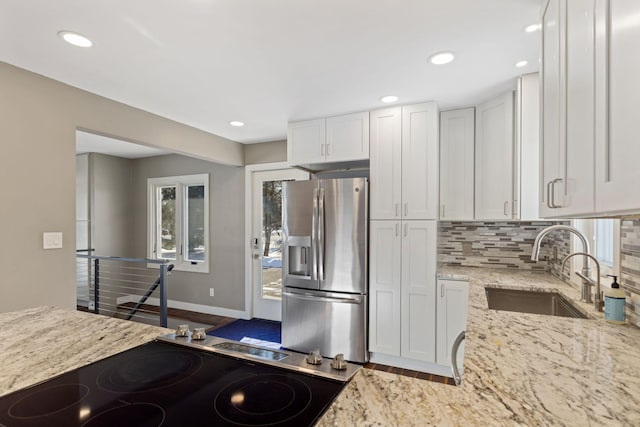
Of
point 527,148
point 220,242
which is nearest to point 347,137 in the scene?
point 527,148

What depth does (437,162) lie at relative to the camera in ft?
9.11

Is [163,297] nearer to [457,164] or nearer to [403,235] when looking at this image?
[403,235]

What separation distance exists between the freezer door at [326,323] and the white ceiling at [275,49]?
1.79m

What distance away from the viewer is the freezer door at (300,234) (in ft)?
10.1

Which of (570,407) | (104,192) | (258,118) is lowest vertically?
(570,407)

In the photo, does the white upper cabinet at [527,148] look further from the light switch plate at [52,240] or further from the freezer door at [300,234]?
the light switch plate at [52,240]

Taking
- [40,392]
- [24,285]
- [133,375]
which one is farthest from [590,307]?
[24,285]

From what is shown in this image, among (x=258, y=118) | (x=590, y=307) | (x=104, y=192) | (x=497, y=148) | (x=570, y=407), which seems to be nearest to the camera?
(x=570, y=407)

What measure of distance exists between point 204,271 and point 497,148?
405 centimetres

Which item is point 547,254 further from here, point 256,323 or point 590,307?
point 256,323

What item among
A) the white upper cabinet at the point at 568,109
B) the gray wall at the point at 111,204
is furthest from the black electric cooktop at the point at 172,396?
the gray wall at the point at 111,204

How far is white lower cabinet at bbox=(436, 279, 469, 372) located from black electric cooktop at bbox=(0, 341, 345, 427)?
7.18 ft

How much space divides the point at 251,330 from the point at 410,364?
1955 millimetres

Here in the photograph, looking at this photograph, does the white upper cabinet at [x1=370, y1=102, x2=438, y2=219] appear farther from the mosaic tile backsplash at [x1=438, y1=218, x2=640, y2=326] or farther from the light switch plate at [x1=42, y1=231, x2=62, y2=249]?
the light switch plate at [x1=42, y1=231, x2=62, y2=249]
